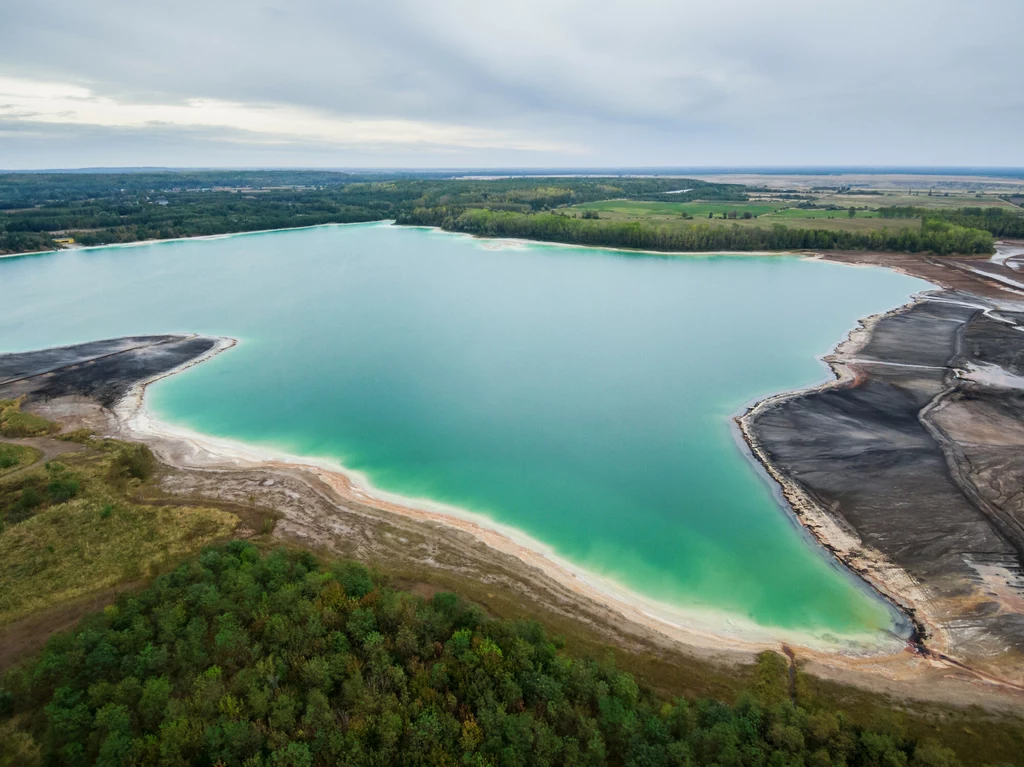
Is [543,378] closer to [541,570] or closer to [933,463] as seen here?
[541,570]

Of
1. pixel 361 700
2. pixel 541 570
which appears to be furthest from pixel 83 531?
pixel 541 570

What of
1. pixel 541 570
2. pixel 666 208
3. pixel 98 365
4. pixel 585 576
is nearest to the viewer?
pixel 541 570

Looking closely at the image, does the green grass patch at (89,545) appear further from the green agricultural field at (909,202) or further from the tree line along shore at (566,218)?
the green agricultural field at (909,202)

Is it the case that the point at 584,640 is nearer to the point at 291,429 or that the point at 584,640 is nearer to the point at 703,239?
the point at 291,429

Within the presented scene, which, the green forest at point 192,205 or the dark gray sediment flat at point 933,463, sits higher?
the green forest at point 192,205

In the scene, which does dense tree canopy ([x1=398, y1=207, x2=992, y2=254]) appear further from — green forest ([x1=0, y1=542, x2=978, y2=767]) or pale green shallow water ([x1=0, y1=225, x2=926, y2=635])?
green forest ([x1=0, y1=542, x2=978, y2=767])

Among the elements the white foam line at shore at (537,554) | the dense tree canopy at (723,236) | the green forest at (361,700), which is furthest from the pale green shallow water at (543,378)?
the dense tree canopy at (723,236)

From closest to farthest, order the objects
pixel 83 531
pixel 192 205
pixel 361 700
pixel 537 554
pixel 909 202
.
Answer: pixel 361 700
pixel 83 531
pixel 537 554
pixel 192 205
pixel 909 202
